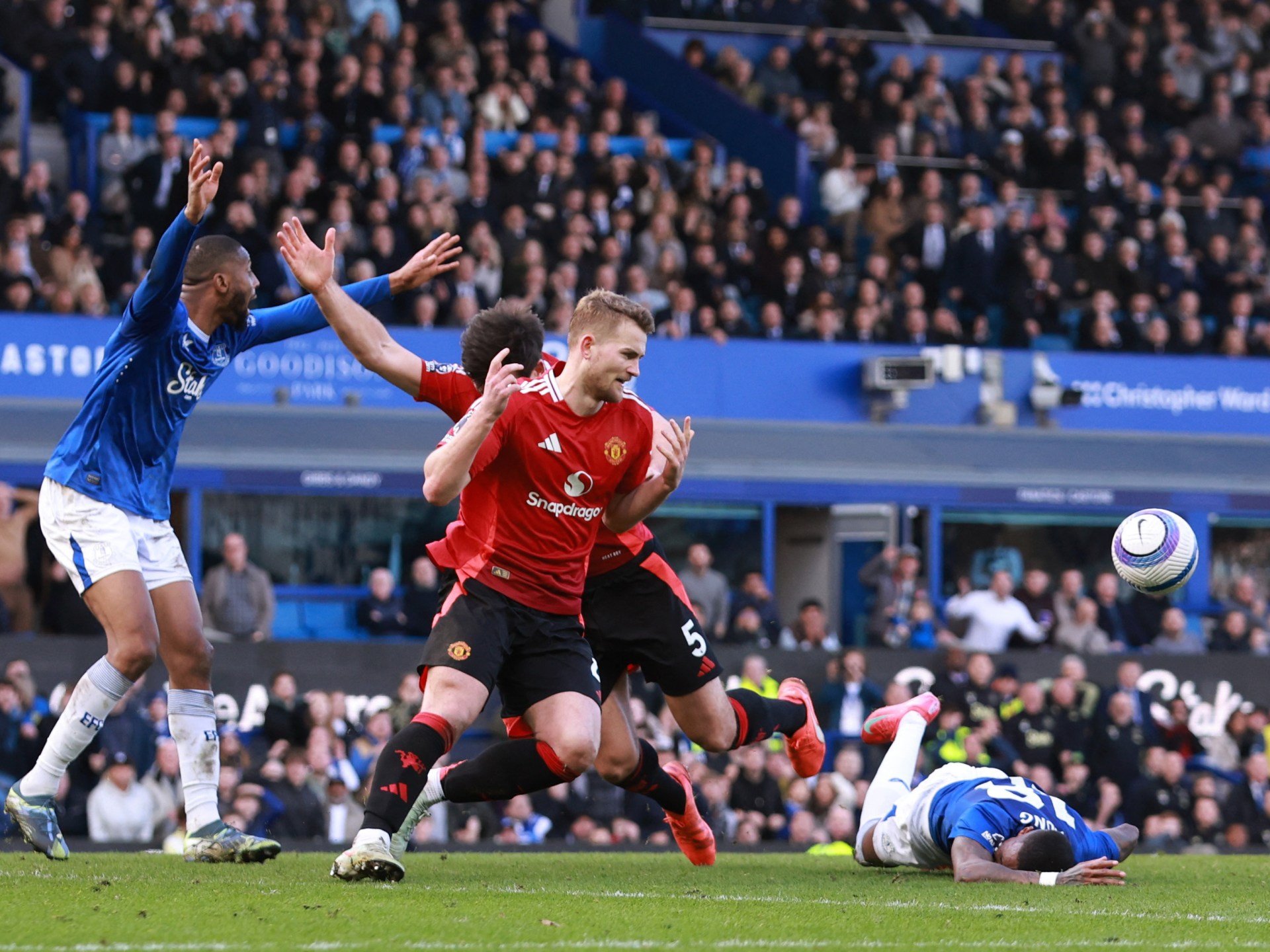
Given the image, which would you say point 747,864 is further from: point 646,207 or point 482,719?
point 646,207

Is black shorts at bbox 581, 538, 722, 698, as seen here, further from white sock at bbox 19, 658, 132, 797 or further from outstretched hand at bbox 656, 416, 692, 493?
white sock at bbox 19, 658, 132, 797

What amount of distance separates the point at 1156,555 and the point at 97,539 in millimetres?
4680

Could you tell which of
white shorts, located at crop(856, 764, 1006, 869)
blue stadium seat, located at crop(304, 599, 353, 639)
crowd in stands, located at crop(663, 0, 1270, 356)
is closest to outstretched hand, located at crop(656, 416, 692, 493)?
white shorts, located at crop(856, 764, 1006, 869)

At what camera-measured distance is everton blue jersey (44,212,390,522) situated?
734cm

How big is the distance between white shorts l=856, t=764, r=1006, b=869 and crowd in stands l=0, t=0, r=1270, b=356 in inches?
358

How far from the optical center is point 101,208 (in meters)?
17.2

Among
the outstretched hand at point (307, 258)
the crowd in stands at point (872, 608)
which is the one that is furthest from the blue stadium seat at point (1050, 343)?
the outstretched hand at point (307, 258)

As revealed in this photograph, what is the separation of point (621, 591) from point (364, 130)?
1151 centimetres

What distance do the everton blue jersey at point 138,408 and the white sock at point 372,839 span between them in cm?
169

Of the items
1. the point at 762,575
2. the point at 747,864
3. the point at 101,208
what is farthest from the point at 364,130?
the point at 747,864

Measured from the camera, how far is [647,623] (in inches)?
321

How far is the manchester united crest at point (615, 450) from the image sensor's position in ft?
23.9

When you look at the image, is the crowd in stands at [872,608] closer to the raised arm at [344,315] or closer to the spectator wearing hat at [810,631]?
the spectator wearing hat at [810,631]

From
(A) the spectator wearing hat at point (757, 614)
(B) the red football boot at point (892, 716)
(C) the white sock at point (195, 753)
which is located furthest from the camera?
(A) the spectator wearing hat at point (757, 614)
